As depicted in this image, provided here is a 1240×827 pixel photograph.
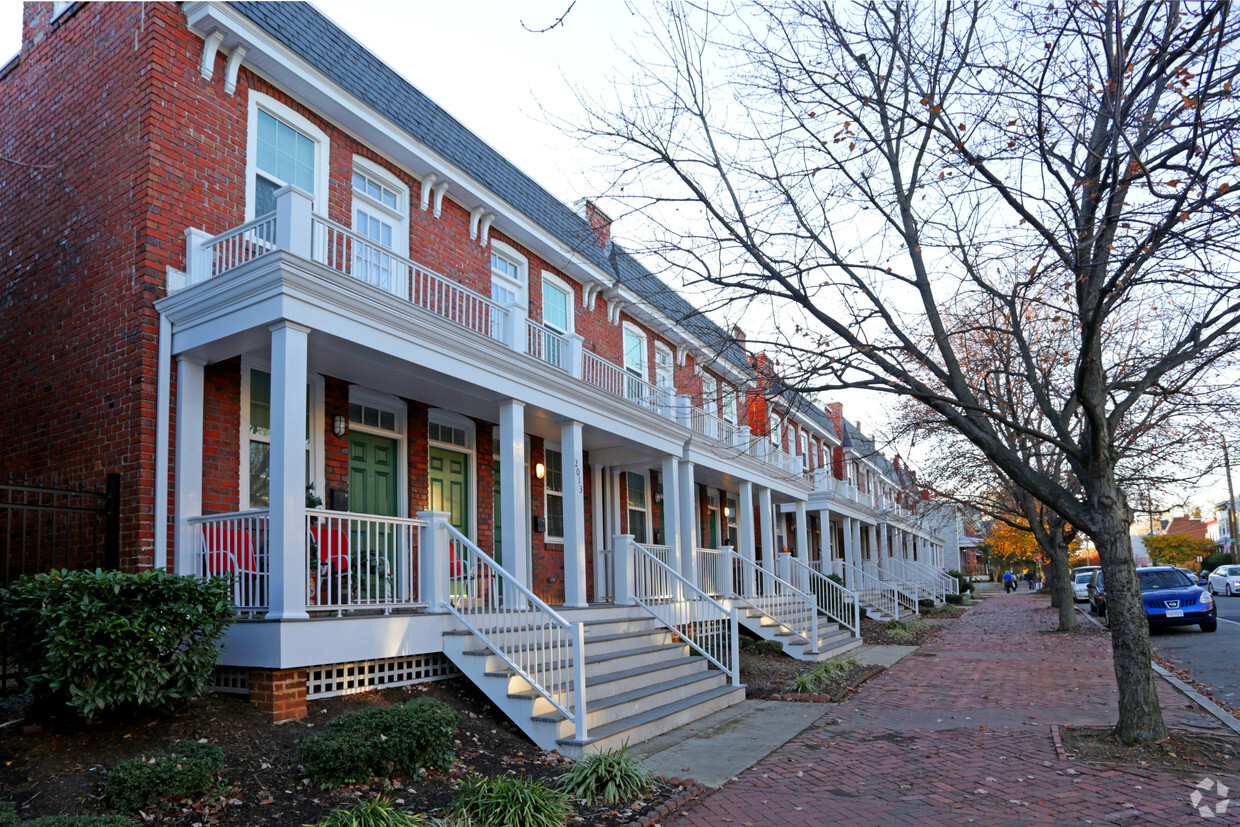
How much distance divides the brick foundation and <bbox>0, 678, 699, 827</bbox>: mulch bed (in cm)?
9

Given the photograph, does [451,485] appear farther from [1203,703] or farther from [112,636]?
[1203,703]

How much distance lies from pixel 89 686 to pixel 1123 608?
8558mm

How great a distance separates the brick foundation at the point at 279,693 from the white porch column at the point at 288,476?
515 mm

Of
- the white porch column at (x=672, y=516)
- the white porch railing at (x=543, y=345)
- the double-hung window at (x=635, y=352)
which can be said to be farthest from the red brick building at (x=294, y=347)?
A: the double-hung window at (x=635, y=352)

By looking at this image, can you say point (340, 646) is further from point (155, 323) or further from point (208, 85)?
point (208, 85)

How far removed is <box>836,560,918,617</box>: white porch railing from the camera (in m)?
23.4

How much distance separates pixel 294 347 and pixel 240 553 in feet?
6.30

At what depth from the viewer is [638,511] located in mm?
17531

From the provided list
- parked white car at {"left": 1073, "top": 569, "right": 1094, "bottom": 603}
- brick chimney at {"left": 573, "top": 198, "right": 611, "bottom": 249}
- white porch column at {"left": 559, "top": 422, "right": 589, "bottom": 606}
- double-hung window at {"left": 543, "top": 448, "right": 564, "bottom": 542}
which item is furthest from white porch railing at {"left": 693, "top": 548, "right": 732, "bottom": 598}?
parked white car at {"left": 1073, "top": 569, "right": 1094, "bottom": 603}

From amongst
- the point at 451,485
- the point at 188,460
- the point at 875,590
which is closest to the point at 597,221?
the point at 451,485

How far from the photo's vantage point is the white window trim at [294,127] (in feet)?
30.6

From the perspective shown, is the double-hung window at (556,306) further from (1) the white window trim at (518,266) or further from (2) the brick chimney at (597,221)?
(2) the brick chimney at (597,221)

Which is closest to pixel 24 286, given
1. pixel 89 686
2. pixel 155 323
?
pixel 155 323

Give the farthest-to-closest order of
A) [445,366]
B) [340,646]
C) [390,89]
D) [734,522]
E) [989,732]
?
[734,522]
[390,89]
[445,366]
[989,732]
[340,646]
